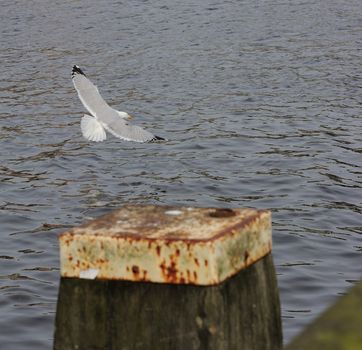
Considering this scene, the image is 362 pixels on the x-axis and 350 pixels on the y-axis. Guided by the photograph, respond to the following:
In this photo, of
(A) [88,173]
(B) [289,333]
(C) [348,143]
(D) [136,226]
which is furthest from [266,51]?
(D) [136,226]

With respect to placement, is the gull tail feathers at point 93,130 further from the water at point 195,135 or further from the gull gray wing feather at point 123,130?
the water at point 195,135

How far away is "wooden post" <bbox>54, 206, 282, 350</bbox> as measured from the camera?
2.71 m

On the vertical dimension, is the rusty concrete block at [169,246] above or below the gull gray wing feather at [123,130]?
above

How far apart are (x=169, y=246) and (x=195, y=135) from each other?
809 cm

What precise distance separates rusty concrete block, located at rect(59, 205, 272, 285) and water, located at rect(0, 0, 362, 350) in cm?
258

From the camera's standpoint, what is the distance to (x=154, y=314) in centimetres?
274

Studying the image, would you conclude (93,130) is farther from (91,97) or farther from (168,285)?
(168,285)

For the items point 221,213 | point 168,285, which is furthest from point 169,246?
point 221,213

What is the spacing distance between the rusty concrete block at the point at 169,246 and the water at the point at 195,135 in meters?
2.58

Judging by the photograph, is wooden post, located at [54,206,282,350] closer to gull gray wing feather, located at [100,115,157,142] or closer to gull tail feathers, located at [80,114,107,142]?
gull tail feathers, located at [80,114,107,142]

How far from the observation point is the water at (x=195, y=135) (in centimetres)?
680

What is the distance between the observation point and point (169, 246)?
9.01 ft

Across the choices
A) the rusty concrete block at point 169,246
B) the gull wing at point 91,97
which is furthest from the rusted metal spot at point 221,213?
the gull wing at point 91,97

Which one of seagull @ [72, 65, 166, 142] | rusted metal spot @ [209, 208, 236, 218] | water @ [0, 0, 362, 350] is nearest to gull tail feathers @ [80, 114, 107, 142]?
seagull @ [72, 65, 166, 142]
